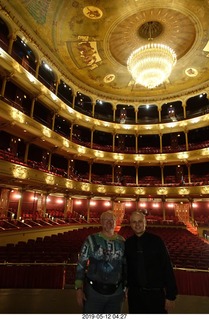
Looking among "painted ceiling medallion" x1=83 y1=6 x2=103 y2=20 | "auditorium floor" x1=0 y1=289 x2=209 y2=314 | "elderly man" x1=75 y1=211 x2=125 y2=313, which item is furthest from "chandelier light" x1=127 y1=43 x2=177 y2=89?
"elderly man" x1=75 y1=211 x2=125 y2=313

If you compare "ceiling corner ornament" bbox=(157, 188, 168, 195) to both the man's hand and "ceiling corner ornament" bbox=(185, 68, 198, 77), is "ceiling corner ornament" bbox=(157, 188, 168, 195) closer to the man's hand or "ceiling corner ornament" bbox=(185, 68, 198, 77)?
"ceiling corner ornament" bbox=(185, 68, 198, 77)

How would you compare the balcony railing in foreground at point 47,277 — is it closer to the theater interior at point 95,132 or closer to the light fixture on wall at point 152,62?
the theater interior at point 95,132

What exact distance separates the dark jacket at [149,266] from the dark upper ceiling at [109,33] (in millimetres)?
14629

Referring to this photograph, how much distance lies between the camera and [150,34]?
14750mm

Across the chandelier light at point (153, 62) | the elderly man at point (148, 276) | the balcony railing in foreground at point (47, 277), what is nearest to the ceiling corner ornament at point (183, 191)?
the chandelier light at point (153, 62)

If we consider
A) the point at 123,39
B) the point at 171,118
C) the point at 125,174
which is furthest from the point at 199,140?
the point at 123,39

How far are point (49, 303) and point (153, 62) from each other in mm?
12142

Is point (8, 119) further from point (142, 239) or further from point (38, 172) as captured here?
point (142, 239)

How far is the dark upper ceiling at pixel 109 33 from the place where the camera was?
12656 mm

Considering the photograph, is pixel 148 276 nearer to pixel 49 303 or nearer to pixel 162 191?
pixel 49 303

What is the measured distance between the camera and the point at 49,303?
138 inches

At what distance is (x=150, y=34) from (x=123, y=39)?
6.57 feet

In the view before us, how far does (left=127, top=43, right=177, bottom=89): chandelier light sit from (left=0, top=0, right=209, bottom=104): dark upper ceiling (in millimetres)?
3504

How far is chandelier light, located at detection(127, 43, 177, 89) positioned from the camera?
38.1 ft
